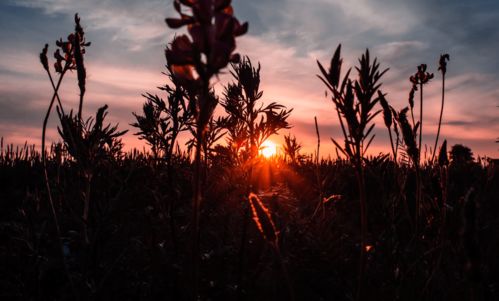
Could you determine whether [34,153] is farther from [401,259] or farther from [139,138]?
[401,259]

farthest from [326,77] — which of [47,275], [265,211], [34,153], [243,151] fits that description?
[34,153]

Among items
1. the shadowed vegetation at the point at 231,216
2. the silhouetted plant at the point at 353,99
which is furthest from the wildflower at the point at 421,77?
the silhouetted plant at the point at 353,99

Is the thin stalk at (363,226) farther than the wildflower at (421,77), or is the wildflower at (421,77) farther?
the wildflower at (421,77)

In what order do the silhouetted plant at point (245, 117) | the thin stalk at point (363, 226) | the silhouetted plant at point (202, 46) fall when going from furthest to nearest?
1. the silhouetted plant at point (245, 117)
2. the thin stalk at point (363, 226)
3. the silhouetted plant at point (202, 46)

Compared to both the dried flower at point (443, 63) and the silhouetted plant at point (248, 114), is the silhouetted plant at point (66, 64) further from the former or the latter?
the dried flower at point (443, 63)

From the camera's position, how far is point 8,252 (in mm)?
3455

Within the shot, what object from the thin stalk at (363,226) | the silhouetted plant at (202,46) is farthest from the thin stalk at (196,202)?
the thin stalk at (363,226)

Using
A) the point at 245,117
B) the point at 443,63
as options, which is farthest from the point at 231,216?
the point at 443,63

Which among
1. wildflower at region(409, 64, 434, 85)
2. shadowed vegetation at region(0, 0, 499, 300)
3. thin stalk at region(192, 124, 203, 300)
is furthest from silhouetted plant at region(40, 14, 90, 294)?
wildflower at region(409, 64, 434, 85)

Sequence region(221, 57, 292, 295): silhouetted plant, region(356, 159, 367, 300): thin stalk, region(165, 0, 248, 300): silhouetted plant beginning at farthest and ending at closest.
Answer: region(221, 57, 292, 295): silhouetted plant → region(356, 159, 367, 300): thin stalk → region(165, 0, 248, 300): silhouetted plant

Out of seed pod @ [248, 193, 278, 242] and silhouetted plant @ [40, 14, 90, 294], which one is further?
silhouetted plant @ [40, 14, 90, 294]

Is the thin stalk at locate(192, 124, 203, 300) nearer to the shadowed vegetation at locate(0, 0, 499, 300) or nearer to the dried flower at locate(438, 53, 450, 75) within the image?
the shadowed vegetation at locate(0, 0, 499, 300)

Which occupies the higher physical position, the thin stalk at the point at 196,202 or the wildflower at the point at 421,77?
the wildflower at the point at 421,77

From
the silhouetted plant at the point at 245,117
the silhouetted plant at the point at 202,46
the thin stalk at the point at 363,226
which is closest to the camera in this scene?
the silhouetted plant at the point at 202,46
